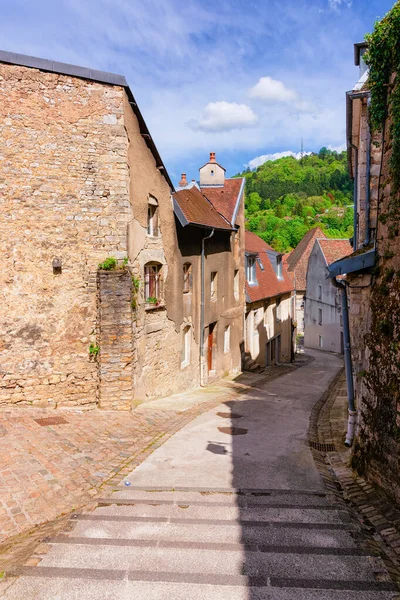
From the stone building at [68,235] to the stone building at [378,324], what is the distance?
531 cm

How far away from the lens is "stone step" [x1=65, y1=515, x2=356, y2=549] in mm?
5066

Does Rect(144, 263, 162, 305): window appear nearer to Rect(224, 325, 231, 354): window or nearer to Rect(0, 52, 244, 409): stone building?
Rect(0, 52, 244, 409): stone building

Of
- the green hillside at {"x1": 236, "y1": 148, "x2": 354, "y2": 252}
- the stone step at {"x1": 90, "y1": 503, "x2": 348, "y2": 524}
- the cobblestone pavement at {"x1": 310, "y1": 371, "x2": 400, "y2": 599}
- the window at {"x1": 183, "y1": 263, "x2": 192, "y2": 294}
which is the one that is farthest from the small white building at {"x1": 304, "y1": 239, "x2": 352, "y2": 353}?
the green hillside at {"x1": 236, "y1": 148, "x2": 354, "y2": 252}

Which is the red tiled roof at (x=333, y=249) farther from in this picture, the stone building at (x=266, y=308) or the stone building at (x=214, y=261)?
the stone building at (x=214, y=261)

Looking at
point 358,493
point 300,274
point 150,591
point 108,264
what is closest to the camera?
point 150,591

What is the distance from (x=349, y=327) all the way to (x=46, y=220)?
6.99 metres

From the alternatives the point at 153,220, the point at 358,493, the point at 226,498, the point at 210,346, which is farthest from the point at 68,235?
the point at 210,346

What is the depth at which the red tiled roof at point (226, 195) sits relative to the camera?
19.5 m

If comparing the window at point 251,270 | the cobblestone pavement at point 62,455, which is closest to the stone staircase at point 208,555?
the cobblestone pavement at point 62,455

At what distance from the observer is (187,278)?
594 inches

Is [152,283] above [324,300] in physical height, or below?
above

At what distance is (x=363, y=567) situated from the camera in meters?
4.55

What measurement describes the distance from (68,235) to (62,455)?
4.95 meters

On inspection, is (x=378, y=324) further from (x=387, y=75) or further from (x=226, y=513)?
(x=387, y=75)
